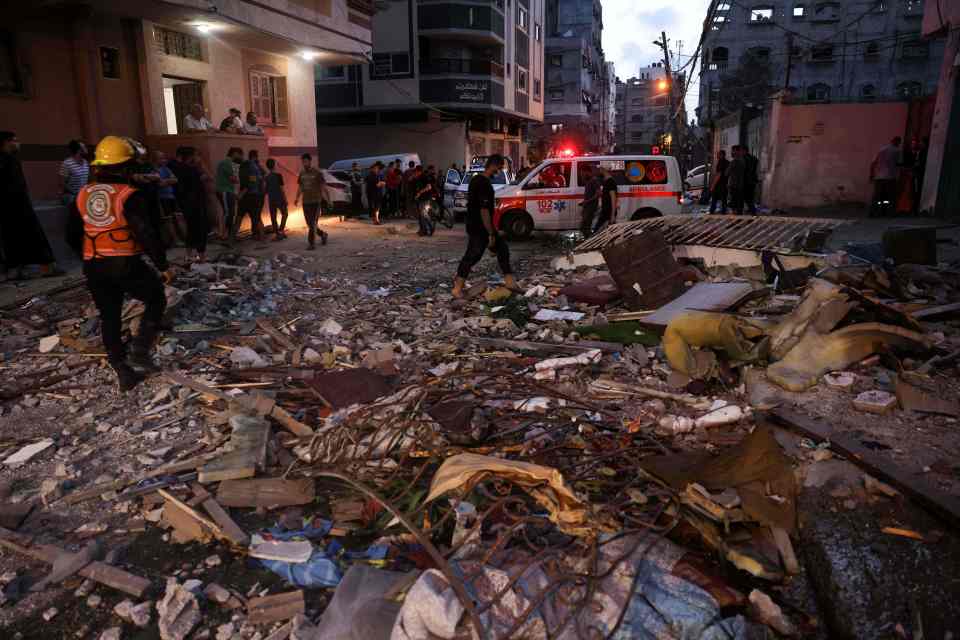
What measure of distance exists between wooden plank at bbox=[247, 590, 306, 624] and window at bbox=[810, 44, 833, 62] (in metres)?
53.9

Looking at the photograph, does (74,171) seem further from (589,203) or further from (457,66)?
(457,66)

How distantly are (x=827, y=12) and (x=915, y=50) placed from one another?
686 centimetres

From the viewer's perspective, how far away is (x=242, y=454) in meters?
4.01

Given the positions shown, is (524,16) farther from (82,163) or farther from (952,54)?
(82,163)

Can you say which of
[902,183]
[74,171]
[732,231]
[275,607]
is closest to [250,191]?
[74,171]

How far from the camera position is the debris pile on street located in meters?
2.67

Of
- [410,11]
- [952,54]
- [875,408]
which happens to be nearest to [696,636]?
[875,408]

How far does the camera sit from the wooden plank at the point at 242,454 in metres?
3.82

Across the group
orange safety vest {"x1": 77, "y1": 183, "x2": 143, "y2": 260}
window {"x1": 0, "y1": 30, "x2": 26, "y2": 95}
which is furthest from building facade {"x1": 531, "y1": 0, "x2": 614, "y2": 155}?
orange safety vest {"x1": 77, "y1": 183, "x2": 143, "y2": 260}

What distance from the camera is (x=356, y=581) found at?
8.89ft

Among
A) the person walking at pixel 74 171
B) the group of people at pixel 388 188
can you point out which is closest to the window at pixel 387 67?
the group of people at pixel 388 188

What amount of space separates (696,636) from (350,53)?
62.2 ft

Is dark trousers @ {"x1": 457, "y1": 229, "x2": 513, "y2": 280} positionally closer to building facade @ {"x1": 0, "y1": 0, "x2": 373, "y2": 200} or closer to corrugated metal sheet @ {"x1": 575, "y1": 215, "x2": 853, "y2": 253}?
corrugated metal sheet @ {"x1": 575, "y1": 215, "x2": 853, "y2": 253}

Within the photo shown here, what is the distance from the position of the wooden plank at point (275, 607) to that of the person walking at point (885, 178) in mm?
17430
